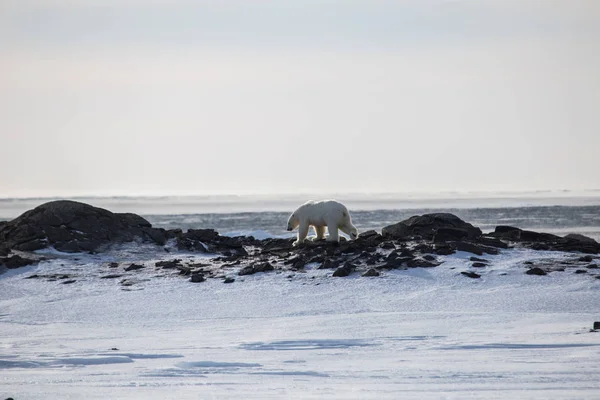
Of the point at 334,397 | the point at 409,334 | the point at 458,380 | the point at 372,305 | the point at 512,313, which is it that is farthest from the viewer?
the point at 372,305

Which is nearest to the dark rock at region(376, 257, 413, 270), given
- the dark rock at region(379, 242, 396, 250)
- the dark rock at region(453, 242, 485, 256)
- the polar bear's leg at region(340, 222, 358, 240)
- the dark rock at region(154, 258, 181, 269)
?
the dark rock at region(379, 242, 396, 250)

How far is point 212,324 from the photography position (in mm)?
15039

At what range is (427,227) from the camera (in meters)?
22.1

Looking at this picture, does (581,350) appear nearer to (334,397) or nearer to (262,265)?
(334,397)

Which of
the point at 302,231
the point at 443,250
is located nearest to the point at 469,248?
the point at 443,250

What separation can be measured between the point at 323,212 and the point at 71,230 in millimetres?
7327

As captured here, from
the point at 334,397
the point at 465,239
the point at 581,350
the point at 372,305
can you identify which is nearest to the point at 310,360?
the point at 334,397

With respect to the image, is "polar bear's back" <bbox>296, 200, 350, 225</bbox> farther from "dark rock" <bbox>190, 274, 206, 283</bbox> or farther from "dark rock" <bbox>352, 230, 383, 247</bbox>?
"dark rock" <bbox>190, 274, 206, 283</bbox>

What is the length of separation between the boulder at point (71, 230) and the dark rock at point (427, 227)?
689cm

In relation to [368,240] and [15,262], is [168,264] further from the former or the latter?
[368,240]

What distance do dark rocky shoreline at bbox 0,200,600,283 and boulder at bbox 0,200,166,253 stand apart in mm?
27

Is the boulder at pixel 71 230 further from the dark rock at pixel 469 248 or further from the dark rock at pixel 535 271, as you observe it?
the dark rock at pixel 535 271

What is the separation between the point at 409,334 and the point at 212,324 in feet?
12.6

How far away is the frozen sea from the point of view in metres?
9.74
